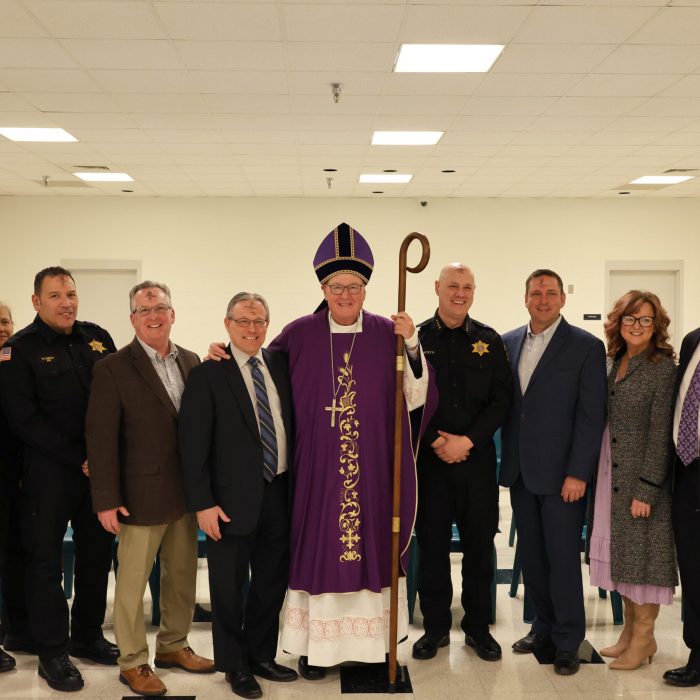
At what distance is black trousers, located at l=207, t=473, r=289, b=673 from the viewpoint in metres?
3.11

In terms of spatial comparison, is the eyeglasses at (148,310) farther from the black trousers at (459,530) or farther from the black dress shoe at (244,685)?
the black dress shoe at (244,685)

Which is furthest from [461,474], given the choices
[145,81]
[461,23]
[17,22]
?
[145,81]

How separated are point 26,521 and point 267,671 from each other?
115 cm

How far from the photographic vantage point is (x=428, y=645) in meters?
3.46

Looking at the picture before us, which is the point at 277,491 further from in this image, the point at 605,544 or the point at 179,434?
the point at 605,544

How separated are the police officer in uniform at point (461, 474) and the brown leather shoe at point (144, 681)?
1099 mm

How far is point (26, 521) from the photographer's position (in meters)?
3.15

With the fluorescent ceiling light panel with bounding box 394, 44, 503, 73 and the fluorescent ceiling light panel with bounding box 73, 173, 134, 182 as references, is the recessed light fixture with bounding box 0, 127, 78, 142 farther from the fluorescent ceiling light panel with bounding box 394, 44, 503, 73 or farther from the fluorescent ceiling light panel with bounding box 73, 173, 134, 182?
the fluorescent ceiling light panel with bounding box 394, 44, 503, 73

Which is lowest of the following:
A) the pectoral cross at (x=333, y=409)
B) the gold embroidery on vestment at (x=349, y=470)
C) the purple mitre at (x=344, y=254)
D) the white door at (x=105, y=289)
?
the gold embroidery on vestment at (x=349, y=470)

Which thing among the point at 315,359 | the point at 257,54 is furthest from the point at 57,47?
the point at 315,359

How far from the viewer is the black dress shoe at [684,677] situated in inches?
126

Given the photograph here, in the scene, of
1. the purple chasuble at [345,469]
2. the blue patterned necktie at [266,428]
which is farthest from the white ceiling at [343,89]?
the blue patterned necktie at [266,428]

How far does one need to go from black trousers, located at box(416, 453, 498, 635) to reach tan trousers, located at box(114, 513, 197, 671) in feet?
3.32

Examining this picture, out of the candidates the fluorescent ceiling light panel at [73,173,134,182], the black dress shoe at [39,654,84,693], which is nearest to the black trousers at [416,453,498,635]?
the black dress shoe at [39,654,84,693]
